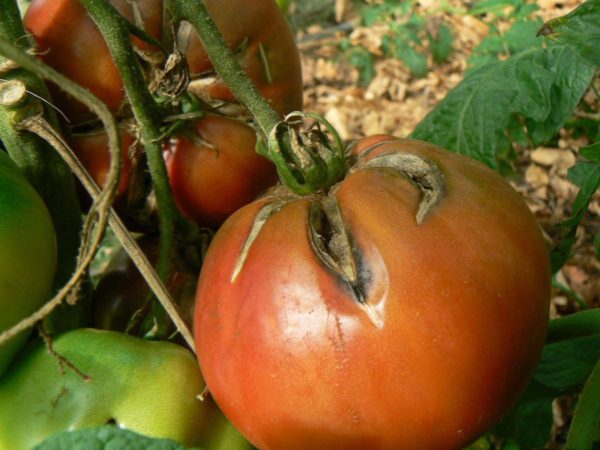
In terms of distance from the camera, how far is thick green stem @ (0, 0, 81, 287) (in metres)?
0.87

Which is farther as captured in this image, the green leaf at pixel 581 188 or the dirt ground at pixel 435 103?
the dirt ground at pixel 435 103

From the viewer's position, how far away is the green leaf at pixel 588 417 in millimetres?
877

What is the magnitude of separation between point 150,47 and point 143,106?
0.28 ft

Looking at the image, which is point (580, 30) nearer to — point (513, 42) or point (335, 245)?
point (513, 42)

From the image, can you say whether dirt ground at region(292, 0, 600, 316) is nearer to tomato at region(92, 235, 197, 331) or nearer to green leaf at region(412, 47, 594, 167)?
green leaf at region(412, 47, 594, 167)

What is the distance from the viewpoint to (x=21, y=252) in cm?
80

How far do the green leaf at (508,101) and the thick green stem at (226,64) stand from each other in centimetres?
43

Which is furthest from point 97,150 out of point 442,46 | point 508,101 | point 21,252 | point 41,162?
point 442,46

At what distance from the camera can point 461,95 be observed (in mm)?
1191

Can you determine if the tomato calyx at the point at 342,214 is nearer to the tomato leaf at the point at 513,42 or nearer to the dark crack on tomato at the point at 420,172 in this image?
the dark crack on tomato at the point at 420,172

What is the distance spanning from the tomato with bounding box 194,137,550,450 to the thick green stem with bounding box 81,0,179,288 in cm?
21

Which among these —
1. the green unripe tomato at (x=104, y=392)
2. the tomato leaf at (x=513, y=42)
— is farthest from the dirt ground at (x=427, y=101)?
the green unripe tomato at (x=104, y=392)

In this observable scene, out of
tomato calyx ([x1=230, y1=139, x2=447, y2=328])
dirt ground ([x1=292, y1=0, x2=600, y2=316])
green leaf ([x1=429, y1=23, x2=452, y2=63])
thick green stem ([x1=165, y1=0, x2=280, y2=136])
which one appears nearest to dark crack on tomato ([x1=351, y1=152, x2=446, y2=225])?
tomato calyx ([x1=230, y1=139, x2=447, y2=328])

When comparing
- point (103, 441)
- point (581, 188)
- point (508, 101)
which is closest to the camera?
point (103, 441)
